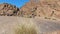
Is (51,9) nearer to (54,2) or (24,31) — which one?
(54,2)

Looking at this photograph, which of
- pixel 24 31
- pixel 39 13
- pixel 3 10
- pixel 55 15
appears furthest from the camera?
pixel 3 10

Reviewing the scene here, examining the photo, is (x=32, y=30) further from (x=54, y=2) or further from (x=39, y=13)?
(x=39, y=13)

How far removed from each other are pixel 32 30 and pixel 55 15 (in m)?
16.7

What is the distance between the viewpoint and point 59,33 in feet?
29.1

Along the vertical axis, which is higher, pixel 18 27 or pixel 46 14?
pixel 18 27

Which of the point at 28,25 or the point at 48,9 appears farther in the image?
the point at 48,9

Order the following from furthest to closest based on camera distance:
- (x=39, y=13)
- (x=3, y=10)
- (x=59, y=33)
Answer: (x=3, y=10) < (x=39, y=13) < (x=59, y=33)

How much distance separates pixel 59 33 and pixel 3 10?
3111 cm

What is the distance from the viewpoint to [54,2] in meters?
24.4

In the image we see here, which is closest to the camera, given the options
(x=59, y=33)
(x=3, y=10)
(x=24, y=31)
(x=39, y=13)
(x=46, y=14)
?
(x=24, y=31)

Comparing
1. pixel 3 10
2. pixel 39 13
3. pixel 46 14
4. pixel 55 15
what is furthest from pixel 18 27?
pixel 3 10

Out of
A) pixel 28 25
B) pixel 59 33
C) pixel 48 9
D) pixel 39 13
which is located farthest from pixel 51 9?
pixel 28 25

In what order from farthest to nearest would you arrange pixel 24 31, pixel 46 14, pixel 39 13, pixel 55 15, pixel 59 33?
1. pixel 39 13
2. pixel 46 14
3. pixel 55 15
4. pixel 59 33
5. pixel 24 31

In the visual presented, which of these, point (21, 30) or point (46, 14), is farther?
point (46, 14)
